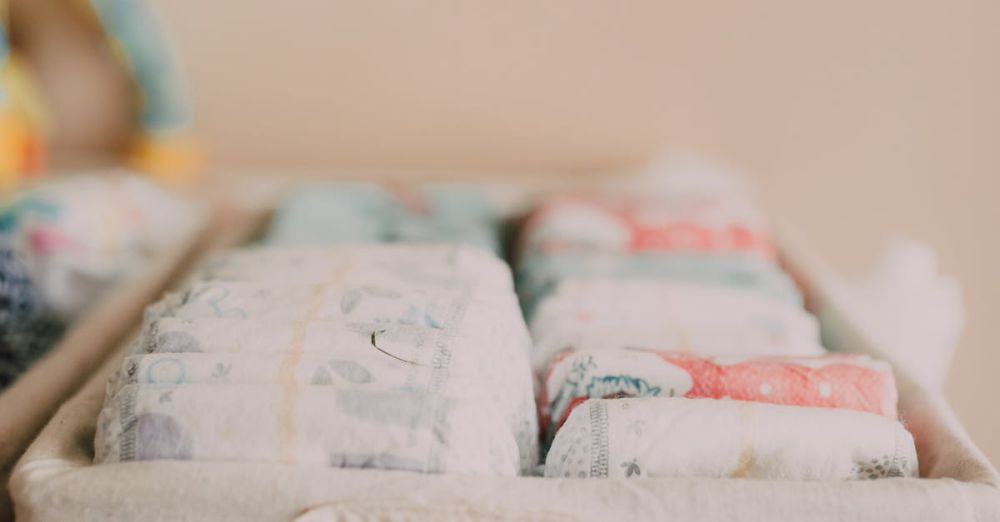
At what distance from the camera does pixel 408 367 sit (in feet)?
2.67

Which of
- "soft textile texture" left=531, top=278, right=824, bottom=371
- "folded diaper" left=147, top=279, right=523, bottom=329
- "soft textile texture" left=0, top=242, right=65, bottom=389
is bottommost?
"soft textile texture" left=0, top=242, right=65, bottom=389

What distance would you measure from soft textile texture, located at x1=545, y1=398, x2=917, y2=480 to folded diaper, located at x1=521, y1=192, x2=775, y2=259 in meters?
0.53

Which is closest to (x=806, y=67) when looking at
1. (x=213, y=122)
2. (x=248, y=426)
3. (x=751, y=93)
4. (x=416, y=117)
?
(x=751, y=93)

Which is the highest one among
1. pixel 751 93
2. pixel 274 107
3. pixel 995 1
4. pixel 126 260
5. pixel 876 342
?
pixel 995 1

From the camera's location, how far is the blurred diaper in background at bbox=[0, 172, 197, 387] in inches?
46.6

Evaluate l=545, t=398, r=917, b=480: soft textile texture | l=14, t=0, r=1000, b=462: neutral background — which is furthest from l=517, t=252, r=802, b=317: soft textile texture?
l=14, t=0, r=1000, b=462: neutral background

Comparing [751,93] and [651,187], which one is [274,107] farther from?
[751,93]

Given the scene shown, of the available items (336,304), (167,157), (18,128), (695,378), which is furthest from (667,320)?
(18,128)

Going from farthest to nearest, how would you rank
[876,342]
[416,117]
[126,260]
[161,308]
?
[416,117] → [126,260] → [876,342] → [161,308]

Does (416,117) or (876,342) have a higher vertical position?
(416,117)

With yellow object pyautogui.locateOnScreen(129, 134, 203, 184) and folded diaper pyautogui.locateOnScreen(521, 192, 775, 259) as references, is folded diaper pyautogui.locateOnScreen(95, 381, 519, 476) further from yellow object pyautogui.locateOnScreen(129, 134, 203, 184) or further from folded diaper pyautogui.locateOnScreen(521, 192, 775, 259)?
yellow object pyautogui.locateOnScreen(129, 134, 203, 184)

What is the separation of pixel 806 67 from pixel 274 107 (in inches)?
46.0

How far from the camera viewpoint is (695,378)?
893 mm

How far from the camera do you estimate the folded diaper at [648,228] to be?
1343 mm
